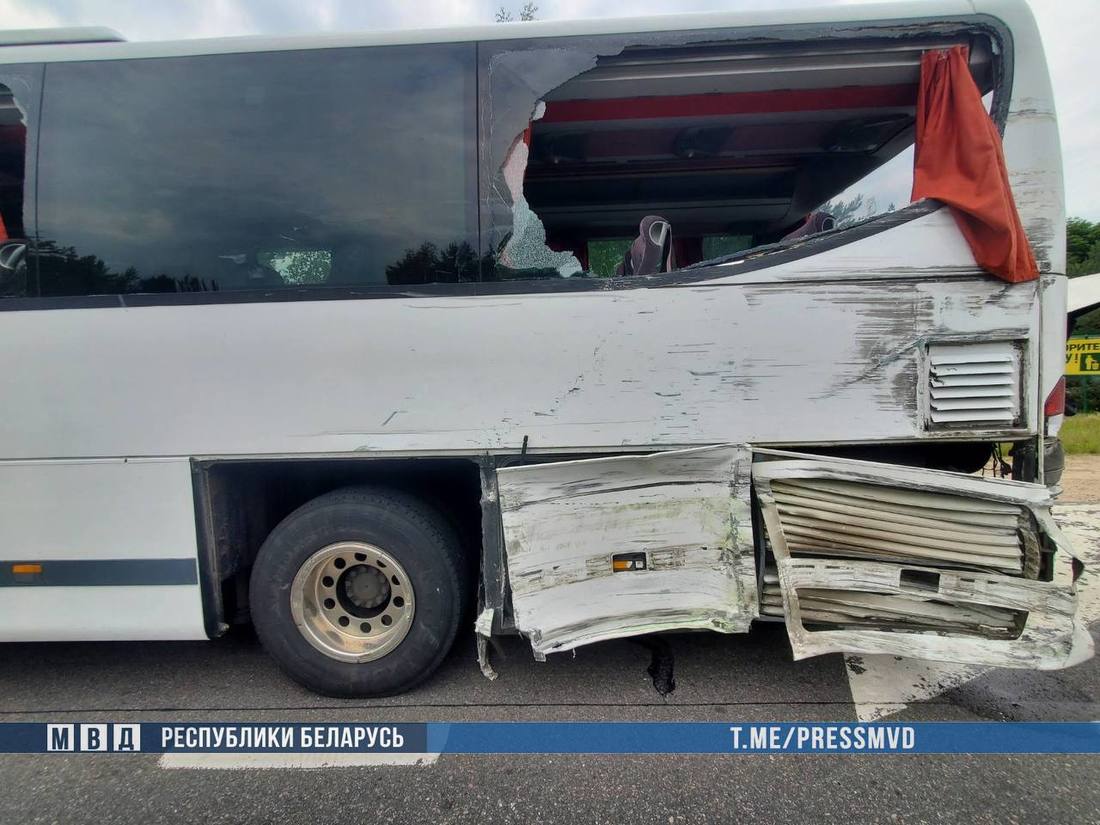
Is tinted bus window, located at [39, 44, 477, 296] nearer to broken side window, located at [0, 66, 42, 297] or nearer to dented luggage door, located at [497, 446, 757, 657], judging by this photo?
broken side window, located at [0, 66, 42, 297]

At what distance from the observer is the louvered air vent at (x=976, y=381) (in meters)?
2.42

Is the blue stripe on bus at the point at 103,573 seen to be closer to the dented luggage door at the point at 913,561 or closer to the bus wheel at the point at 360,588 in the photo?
the bus wheel at the point at 360,588

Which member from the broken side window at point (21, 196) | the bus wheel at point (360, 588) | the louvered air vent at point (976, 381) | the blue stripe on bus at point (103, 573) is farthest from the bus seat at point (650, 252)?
the broken side window at point (21, 196)

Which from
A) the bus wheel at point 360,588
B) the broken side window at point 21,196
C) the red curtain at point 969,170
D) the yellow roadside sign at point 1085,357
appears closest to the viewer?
the red curtain at point 969,170

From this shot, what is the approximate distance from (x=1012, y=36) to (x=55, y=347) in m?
4.35

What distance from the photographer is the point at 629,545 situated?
8.46ft

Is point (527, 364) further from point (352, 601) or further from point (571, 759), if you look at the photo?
point (571, 759)

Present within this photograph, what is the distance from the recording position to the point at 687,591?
2.62 m

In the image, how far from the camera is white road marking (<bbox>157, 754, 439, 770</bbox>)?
2395mm

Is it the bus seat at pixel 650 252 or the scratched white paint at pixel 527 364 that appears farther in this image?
the bus seat at pixel 650 252

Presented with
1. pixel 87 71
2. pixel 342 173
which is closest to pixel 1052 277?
pixel 342 173

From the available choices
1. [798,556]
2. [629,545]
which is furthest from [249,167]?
[798,556]

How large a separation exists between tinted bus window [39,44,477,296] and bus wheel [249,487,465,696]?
42.6 inches

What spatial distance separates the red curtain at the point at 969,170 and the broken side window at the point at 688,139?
134 millimetres
